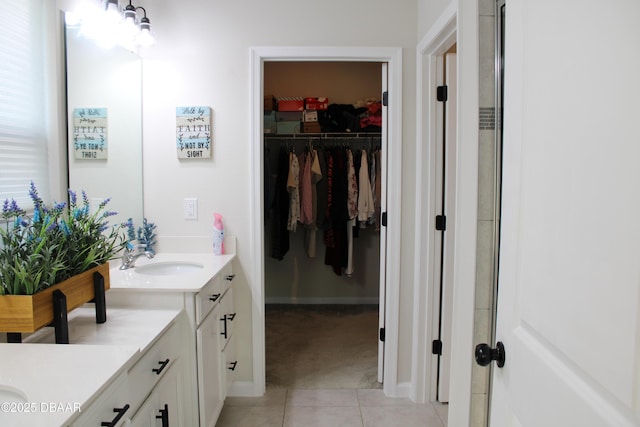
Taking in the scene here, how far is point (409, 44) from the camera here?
2248 millimetres

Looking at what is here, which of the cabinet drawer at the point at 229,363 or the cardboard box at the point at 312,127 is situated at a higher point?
the cardboard box at the point at 312,127

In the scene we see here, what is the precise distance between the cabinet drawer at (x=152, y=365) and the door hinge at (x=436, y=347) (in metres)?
1.46

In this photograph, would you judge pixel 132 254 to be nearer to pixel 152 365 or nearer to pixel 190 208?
pixel 190 208

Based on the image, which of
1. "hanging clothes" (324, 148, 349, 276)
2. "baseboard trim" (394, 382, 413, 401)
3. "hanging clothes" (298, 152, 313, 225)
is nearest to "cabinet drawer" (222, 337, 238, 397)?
"baseboard trim" (394, 382, 413, 401)

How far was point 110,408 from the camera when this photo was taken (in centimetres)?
93

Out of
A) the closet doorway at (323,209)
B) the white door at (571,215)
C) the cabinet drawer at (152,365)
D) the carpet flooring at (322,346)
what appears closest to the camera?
the white door at (571,215)

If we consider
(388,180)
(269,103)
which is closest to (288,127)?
(269,103)

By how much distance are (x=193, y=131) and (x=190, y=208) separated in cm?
46

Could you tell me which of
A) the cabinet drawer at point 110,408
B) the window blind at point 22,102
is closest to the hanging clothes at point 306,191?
the window blind at point 22,102

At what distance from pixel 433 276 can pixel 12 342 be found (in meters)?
1.93

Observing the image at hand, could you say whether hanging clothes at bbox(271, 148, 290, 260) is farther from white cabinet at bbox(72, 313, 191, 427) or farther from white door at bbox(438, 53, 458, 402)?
white cabinet at bbox(72, 313, 191, 427)

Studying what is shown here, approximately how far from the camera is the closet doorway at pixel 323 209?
3.45 m

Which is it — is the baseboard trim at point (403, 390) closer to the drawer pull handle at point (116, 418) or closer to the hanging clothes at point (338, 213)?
Result: the hanging clothes at point (338, 213)

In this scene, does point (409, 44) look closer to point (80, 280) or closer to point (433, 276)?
point (433, 276)
